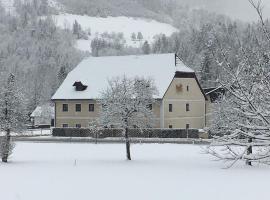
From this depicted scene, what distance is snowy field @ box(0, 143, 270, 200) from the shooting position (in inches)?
820

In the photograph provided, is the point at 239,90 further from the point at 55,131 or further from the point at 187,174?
the point at 55,131

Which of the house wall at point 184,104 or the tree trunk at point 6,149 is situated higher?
the house wall at point 184,104

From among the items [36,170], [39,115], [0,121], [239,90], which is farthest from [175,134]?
[239,90]

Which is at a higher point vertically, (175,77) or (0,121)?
(175,77)

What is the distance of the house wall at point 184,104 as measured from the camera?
6038 cm

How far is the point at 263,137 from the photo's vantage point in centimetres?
666

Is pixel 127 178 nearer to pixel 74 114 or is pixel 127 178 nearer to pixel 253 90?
pixel 253 90

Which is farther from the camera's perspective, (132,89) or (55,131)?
(55,131)

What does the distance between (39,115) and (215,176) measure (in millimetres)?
67149

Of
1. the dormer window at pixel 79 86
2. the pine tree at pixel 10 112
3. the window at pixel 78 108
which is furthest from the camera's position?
the dormer window at pixel 79 86

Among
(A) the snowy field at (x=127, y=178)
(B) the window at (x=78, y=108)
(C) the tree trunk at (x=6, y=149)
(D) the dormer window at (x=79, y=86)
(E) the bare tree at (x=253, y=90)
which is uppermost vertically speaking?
(D) the dormer window at (x=79, y=86)

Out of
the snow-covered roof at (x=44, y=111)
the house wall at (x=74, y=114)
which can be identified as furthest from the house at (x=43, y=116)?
the house wall at (x=74, y=114)

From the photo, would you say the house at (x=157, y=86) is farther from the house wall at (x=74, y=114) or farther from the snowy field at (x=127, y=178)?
the snowy field at (x=127, y=178)

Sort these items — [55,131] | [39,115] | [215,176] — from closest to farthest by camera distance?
[215,176] < [55,131] < [39,115]
